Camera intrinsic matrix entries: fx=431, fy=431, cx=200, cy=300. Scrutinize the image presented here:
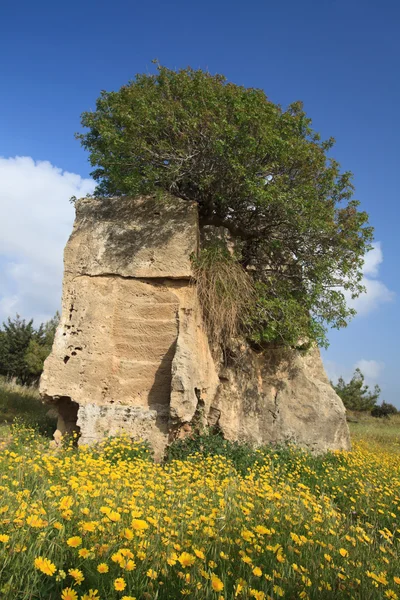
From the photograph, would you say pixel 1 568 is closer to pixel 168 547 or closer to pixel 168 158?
pixel 168 547

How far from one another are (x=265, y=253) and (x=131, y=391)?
4300mm

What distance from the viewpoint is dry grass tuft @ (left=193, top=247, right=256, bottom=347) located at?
816cm

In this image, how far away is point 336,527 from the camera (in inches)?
143

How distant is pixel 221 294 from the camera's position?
26.9ft

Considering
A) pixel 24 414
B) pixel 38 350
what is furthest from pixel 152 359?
pixel 38 350

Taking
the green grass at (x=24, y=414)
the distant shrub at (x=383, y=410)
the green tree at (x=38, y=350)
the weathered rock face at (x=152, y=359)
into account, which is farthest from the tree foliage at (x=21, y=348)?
the distant shrub at (x=383, y=410)

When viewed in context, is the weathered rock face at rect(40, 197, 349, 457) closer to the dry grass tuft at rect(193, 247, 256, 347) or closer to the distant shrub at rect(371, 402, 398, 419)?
the dry grass tuft at rect(193, 247, 256, 347)

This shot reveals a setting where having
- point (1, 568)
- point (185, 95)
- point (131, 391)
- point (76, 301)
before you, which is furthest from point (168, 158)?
point (1, 568)

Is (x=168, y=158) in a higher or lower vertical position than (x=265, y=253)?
higher

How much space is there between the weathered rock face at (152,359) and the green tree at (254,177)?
2.61 ft

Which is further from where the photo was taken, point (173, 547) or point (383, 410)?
point (383, 410)

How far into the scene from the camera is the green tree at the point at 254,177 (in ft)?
26.6

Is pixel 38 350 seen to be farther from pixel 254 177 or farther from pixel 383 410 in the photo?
pixel 383 410

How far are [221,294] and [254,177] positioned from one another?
7.49 feet
